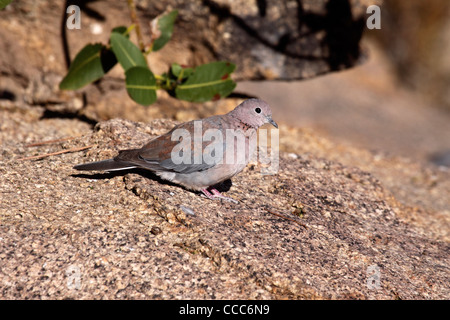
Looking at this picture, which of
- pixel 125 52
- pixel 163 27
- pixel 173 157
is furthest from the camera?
pixel 163 27

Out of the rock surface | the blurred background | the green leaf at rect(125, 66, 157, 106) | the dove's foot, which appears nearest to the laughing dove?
the dove's foot

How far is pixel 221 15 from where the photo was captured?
598 centimetres

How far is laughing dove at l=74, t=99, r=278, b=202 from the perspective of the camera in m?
3.69

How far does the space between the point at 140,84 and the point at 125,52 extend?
15.6 inches

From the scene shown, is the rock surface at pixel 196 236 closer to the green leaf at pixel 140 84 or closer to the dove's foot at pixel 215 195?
the dove's foot at pixel 215 195

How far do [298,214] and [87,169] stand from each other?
1.69m

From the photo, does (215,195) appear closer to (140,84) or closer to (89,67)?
(140,84)

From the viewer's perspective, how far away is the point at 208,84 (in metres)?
5.04

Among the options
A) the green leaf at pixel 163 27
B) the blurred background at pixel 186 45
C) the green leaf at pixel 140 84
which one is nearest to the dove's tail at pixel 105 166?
the green leaf at pixel 140 84

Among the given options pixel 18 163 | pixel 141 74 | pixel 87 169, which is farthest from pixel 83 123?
pixel 87 169

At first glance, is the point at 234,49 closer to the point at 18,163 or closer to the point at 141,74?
the point at 141,74

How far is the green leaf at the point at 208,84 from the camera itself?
5.01m

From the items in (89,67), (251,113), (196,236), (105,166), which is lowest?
(196,236)

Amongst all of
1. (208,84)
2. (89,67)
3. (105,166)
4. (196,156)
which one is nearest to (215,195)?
(196,156)
